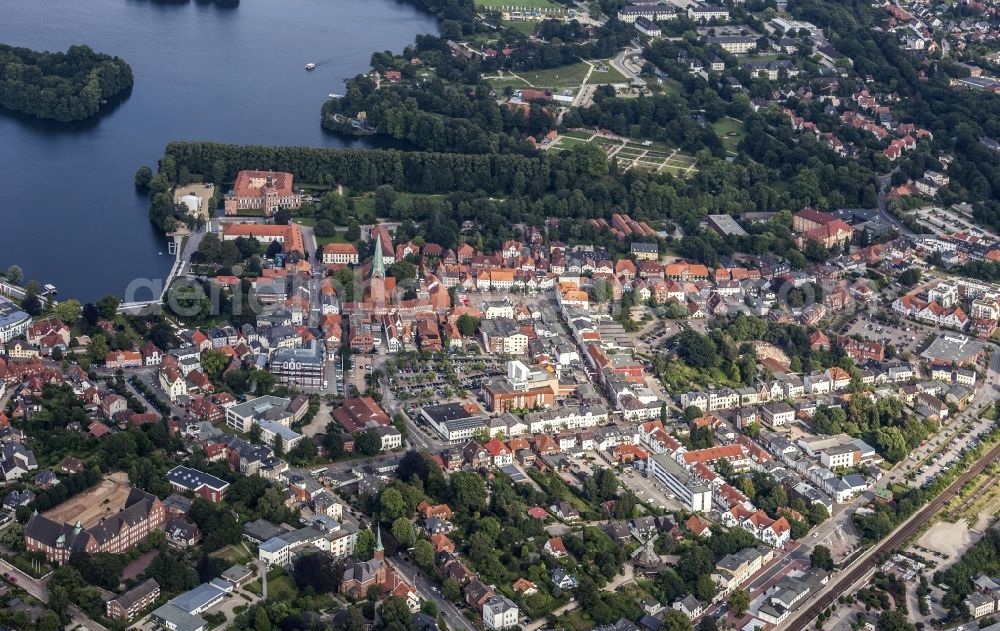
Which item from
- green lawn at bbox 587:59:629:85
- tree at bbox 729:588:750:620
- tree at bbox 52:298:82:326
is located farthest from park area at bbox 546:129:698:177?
tree at bbox 729:588:750:620

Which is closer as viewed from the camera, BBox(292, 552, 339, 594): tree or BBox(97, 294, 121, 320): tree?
BBox(292, 552, 339, 594): tree

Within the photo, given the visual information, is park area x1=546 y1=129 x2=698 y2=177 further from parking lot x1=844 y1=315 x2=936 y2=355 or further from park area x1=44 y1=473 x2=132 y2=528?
park area x1=44 y1=473 x2=132 y2=528

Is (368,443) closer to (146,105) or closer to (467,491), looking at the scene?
(467,491)

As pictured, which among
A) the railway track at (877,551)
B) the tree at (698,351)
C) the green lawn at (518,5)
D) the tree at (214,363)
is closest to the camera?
the railway track at (877,551)

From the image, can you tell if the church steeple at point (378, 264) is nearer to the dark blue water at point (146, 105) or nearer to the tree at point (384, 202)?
the tree at point (384, 202)

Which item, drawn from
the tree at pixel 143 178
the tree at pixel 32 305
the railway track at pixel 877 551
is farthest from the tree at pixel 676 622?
the tree at pixel 143 178

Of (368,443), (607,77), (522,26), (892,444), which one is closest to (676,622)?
(368,443)
